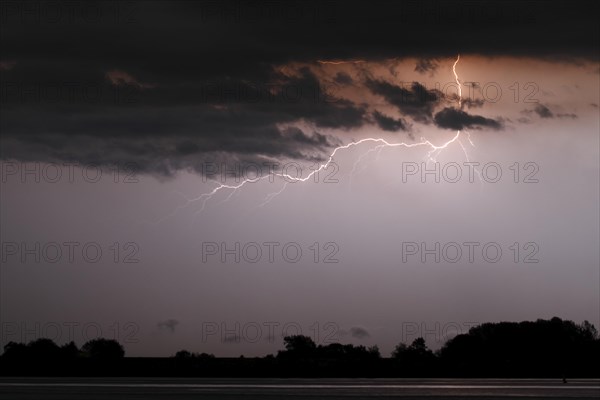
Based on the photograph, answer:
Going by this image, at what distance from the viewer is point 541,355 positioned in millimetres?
178125

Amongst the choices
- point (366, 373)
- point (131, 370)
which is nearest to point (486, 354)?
point (366, 373)

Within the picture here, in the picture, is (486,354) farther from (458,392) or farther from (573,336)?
(458,392)

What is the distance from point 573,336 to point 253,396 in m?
133

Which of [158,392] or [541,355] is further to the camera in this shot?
[541,355]

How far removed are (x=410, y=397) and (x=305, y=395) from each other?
23.4 ft

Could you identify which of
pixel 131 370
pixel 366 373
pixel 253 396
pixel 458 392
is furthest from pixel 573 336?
pixel 253 396

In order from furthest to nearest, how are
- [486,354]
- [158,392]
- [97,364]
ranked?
[486,354] → [97,364] → [158,392]

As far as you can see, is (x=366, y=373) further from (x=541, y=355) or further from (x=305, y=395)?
(x=305, y=395)

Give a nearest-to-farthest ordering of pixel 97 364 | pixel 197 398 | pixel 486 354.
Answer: pixel 197 398
pixel 97 364
pixel 486 354

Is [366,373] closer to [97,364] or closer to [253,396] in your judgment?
[97,364]

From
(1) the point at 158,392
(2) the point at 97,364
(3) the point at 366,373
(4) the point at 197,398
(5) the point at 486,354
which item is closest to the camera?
(4) the point at 197,398

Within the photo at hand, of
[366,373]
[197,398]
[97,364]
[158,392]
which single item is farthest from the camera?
[97,364]

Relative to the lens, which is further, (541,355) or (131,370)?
(541,355)

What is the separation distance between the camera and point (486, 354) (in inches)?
7362
